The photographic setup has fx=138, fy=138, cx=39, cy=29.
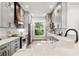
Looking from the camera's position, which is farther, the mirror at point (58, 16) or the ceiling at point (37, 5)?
the ceiling at point (37, 5)

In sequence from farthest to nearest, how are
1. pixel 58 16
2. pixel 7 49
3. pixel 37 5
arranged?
pixel 37 5
pixel 58 16
pixel 7 49

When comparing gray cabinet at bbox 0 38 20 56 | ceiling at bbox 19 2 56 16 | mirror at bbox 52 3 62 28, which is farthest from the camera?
ceiling at bbox 19 2 56 16

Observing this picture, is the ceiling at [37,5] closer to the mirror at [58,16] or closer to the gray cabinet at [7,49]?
the mirror at [58,16]

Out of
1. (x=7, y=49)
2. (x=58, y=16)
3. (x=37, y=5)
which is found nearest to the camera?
(x=7, y=49)

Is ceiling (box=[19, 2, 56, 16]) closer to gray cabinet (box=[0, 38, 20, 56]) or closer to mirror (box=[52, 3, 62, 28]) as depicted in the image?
mirror (box=[52, 3, 62, 28])

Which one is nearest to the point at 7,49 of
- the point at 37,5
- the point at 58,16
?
the point at 58,16

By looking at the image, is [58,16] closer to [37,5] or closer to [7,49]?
[37,5]

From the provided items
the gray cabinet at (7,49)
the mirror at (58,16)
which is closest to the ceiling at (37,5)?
the mirror at (58,16)

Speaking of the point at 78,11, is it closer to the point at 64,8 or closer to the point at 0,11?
the point at 64,8

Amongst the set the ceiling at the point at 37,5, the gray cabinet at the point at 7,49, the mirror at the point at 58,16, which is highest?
the ceiling at the point at 37,5

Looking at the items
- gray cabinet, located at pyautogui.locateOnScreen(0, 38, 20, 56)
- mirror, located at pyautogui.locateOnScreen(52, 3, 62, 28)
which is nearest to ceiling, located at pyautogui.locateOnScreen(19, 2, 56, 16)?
mirror, located at pyautogui.locateOnScreen(52, 3, 62, 28)

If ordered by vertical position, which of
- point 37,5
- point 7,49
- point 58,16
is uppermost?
point 37,5

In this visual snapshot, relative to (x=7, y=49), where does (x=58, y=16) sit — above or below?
above

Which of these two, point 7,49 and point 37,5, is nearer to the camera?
point 7,49
